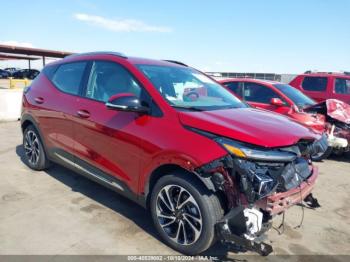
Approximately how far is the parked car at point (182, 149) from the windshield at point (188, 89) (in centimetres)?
2

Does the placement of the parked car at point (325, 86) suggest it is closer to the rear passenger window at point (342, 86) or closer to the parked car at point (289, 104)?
the rear passenger window at point (342, 86)

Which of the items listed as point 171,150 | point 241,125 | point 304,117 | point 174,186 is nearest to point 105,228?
point 174,186

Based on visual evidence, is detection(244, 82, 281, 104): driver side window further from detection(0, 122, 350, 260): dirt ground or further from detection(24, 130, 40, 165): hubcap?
detection(24, 130, 40, 165): hubcap

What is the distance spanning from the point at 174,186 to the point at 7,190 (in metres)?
2.71

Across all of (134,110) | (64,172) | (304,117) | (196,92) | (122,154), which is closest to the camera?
(134,110)

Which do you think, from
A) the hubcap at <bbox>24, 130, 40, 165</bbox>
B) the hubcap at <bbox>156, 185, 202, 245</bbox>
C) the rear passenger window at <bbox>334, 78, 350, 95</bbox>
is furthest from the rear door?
the rear passenger window at <bbox>334, 78, 350, 95</bbox>

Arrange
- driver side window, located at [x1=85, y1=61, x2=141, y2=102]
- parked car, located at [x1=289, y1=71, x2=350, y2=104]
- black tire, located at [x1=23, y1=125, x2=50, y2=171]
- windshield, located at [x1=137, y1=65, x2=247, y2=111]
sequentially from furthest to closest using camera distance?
parked car, located at [x1=289, y1=71, x2=350, y2=104] < black tire, located at [x1=23, y1=125, x2=50, y2=171] < driver side window, located at [x1=85, y1=61, x2=141, y2=102] < windshield, located at [x1=137, y1=65, x2=247, y2=111]

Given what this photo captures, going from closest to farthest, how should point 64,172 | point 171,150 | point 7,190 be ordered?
point 171,150
point 7,190
point 64,172

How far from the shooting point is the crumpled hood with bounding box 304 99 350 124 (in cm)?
677

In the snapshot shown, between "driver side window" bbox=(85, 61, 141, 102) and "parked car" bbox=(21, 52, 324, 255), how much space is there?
1 cm

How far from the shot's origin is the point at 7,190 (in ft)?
14.7

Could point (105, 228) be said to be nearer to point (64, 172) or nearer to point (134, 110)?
point (134, 110)

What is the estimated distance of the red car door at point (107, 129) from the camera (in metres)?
3.37

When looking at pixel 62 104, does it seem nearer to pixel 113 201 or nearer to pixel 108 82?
pixel 108 82
